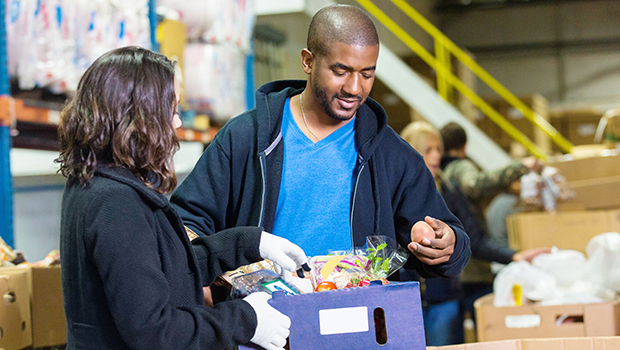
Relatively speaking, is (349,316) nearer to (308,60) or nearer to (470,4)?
(308,60)

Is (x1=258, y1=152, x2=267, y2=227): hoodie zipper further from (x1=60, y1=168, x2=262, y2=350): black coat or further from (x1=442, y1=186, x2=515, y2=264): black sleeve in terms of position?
(x1=442, y1=186, x2=515, y2=264): black sleeve

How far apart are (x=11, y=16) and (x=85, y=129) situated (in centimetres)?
187

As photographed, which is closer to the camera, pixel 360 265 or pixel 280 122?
pixel 360 265

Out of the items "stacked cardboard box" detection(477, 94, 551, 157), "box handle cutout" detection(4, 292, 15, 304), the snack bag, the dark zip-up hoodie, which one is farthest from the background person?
"stacked cardboard box" detection(477, 94, 551, 157)

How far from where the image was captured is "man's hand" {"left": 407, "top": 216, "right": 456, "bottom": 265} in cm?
170

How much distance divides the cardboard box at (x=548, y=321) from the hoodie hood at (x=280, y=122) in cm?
126

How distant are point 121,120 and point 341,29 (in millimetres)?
780

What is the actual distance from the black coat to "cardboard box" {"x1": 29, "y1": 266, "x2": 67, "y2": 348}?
861 mm

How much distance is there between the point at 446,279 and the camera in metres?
3.41

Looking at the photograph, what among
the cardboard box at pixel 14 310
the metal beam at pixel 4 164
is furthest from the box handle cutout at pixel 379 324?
the metal beam at pixel 4 164

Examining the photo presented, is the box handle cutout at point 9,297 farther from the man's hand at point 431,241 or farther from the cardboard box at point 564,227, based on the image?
the cardboard box at point 564,227

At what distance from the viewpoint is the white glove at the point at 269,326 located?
1382 millimetres

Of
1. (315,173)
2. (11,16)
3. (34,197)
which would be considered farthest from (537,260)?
(34,197)

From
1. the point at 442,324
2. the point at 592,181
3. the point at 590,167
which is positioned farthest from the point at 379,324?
the point at 590,167
